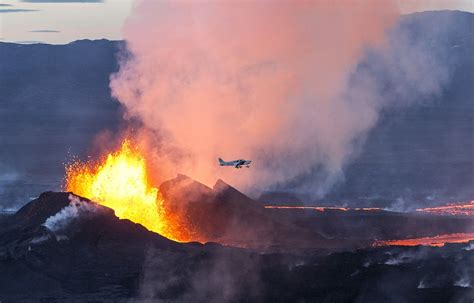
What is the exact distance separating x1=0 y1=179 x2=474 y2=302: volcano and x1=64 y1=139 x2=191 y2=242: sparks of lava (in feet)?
6.81

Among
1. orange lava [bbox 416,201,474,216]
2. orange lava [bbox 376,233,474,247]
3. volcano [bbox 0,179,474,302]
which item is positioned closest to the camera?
volcano [bbox 0,179,474,302]

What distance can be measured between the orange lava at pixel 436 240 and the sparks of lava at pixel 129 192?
22.3 meters

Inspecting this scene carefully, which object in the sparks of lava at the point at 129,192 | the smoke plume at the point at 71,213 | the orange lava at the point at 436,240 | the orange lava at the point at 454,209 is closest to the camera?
the smoke plume at the point at 71,213

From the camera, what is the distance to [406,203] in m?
180

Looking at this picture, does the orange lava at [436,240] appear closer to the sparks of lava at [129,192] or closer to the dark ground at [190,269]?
the dark ground at [190,269]

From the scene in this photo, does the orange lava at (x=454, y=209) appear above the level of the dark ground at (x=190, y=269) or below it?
above

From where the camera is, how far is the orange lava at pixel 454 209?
16388cm

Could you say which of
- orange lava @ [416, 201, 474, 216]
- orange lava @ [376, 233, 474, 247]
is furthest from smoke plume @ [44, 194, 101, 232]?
orange lava @ [416, 201, 474, 216]

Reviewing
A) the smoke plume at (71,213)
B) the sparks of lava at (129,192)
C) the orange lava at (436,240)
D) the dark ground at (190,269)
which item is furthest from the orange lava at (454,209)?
the smoke plume at (71,213)

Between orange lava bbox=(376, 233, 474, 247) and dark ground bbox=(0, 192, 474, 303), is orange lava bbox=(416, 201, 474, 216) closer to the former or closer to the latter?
orange lava bbox=(376, 233, 474, 247)

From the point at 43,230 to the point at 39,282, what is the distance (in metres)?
9.43

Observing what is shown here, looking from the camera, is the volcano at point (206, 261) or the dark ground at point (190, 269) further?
the volcano at point (206, 261)

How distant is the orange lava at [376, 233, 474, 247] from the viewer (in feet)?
435

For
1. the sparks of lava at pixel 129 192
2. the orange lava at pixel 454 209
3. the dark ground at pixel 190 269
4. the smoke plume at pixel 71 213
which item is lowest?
the dark ground at pixel 190 269
